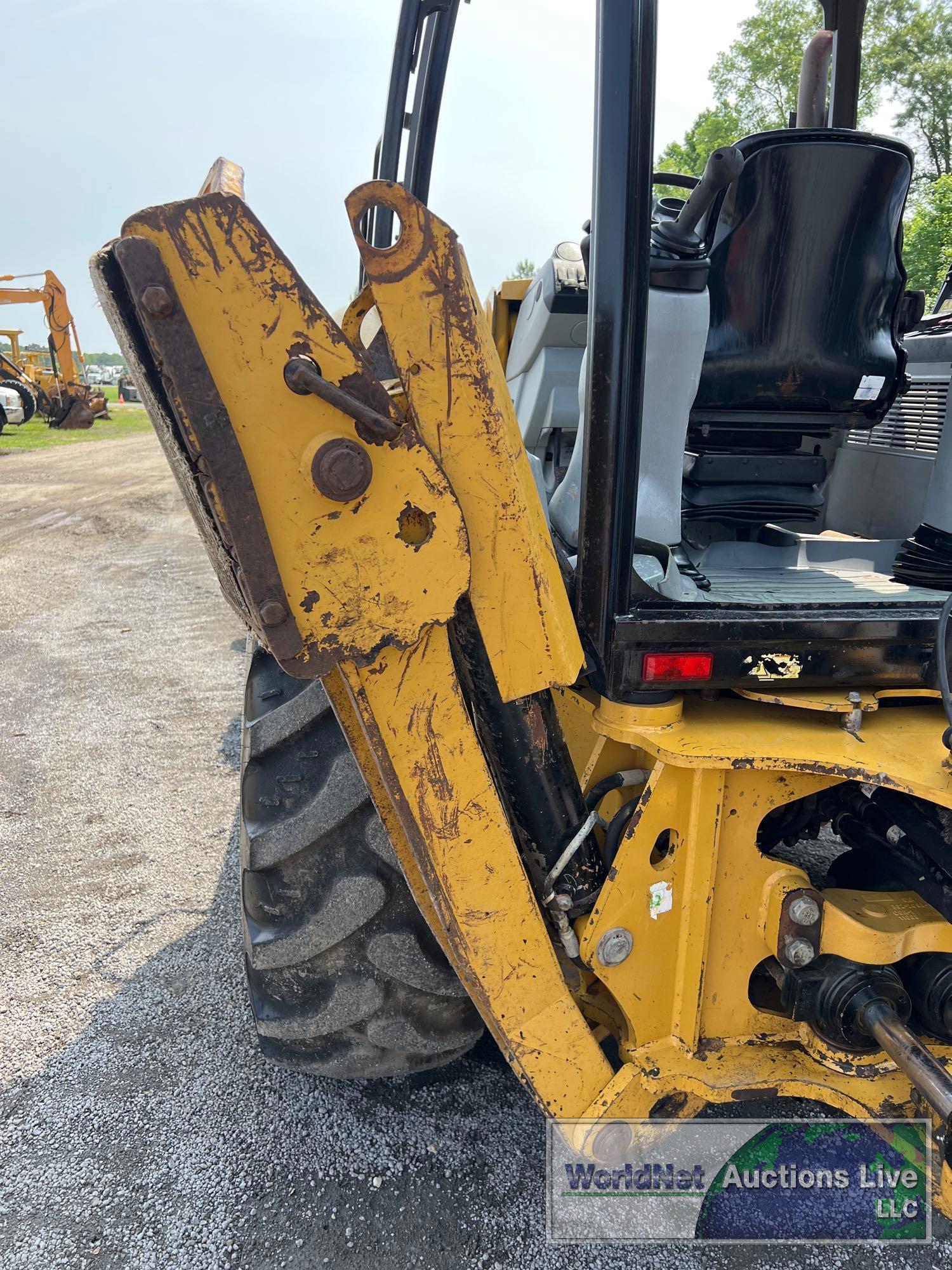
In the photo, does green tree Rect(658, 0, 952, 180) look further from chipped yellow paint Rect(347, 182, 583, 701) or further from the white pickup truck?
the white pickup truck

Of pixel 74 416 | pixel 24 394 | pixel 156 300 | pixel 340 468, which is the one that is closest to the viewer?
pixel 156 300

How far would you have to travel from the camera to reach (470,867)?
1390 millimetres

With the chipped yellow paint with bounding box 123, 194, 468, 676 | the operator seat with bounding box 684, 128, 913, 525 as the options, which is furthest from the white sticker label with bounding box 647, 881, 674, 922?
the operator seat with bounding box 684, 128, 913, 525

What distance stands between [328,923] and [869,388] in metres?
1.61

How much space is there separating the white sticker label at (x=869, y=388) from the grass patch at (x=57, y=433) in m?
17.6

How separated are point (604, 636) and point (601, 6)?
0.92m

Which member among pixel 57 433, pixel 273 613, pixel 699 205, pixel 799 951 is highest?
pixel 699 205

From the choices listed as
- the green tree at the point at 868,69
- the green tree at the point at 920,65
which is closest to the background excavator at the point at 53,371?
the green tree at the point at 868,69

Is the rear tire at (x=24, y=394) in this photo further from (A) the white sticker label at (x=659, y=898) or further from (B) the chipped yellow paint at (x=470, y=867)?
(A) the white sticker label at (x=659, y=898)

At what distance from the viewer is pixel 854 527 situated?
2562 millimetres

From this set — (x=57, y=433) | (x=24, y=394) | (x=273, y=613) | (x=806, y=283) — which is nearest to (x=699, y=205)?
(x=806, y=283)

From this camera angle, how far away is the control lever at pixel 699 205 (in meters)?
1.33

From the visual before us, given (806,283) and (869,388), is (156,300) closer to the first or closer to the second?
(806,283)

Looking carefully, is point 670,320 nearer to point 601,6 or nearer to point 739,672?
point 601,6
